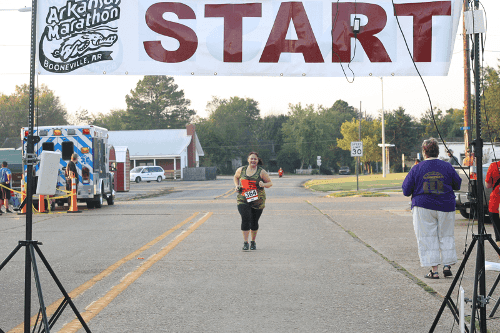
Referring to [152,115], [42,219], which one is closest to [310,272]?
[42,219]

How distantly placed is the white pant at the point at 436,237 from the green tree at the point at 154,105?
11583cm

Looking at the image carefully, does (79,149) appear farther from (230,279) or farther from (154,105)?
(154,105)

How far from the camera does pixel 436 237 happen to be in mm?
7824

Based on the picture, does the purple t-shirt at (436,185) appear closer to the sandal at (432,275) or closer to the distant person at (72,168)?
the sandal at (432,275)

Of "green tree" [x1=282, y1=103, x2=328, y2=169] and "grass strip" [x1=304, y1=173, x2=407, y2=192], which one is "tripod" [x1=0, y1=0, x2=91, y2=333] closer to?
"grass strip" [x1=304, y1=173, x2=407, y2=192]

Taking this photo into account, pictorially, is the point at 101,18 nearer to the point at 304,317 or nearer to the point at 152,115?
the point at 304,317

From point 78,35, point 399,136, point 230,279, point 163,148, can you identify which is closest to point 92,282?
point 230,279

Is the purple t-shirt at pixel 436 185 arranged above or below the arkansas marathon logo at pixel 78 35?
below

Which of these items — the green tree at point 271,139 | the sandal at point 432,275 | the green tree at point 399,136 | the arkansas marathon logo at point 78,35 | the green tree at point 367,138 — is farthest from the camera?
the green tree at point 271,139

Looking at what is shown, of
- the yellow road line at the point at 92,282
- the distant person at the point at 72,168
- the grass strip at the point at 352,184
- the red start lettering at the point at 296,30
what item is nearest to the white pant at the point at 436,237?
the red start lettering at the point at 296,30

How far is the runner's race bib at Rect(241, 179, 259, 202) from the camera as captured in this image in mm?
10766

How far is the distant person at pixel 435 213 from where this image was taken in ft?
25.4

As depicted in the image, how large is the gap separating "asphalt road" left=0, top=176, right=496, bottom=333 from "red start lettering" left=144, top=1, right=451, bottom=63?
9.29ft

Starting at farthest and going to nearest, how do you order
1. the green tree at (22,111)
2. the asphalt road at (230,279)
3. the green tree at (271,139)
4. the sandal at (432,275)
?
the green tree at (271,139), the green tree at (22,111), the sandal at (432,275), the asphalt road at (230,279)
